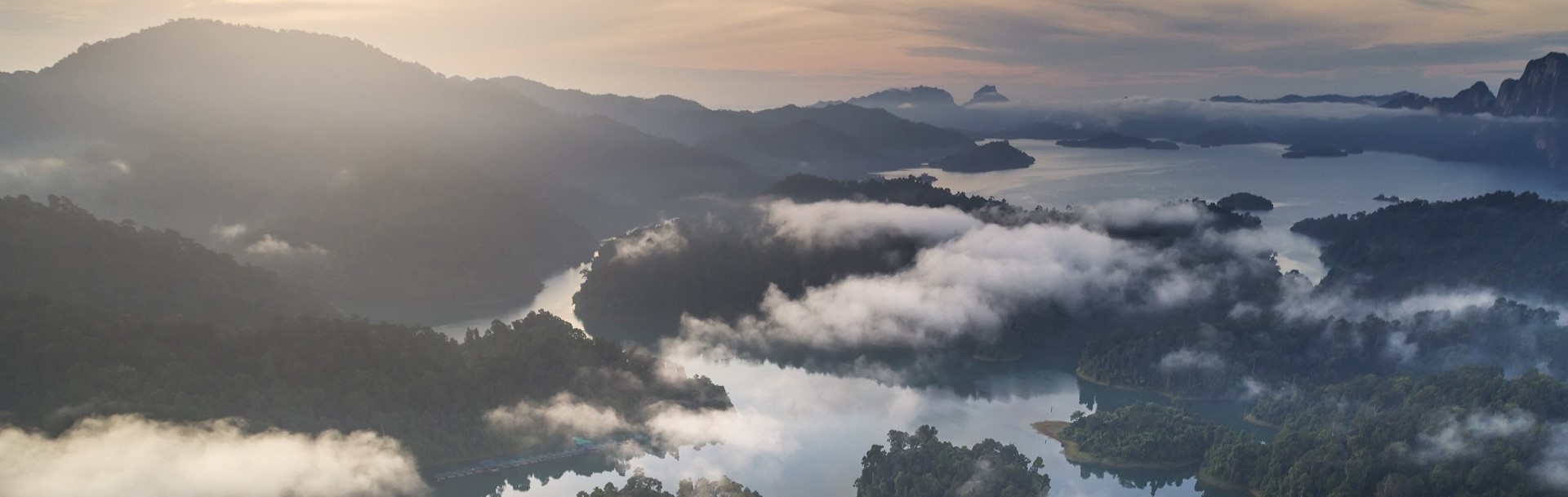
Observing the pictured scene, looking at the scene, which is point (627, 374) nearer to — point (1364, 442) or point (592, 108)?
point (1364, 442)

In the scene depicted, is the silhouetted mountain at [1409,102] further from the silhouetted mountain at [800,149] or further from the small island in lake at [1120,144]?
the silhouetted mountain at [800,149]

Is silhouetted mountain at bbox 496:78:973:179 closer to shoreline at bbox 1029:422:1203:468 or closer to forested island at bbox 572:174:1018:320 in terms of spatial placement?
forested island at bbox 572:174:1018:320

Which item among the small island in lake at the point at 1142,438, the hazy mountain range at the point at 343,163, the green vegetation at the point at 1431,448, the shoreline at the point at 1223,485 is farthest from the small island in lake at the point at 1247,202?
the shoreline at the point at 1223,485

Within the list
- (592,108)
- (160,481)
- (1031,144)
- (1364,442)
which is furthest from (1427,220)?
(1031,144)

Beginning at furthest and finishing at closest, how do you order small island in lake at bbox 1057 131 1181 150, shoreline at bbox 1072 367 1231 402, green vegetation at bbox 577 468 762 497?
small island in lake at bbox 1057 131 1181 150, shoreline at bbox 1072 367 1231 402, green vegetation at bbox 577 468 762 497

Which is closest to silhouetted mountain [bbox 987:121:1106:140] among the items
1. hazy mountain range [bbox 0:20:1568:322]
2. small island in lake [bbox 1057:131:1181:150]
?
small island in lake [bbox 1057:131:1181:150]

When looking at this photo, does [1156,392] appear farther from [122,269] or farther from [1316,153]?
[1316,153]
